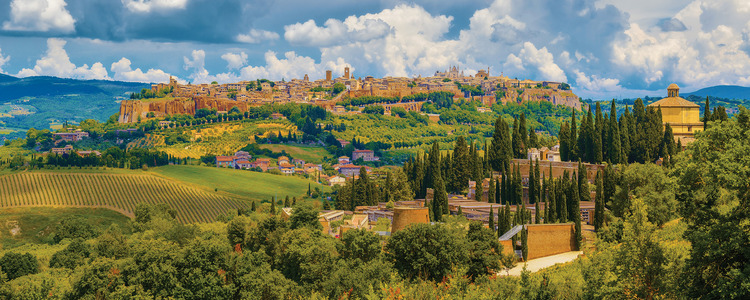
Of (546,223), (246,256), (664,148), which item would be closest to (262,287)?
(246,256)

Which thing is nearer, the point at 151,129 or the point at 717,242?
the point at 717,242

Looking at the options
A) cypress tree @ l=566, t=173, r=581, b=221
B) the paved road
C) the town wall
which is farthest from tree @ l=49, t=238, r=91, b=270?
cypress tree @ l=566, t=173, r=581, b=221

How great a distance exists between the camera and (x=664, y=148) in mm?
58812

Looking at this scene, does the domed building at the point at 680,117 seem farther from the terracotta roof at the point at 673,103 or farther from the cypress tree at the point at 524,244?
the cypress tree at the point at 524,244

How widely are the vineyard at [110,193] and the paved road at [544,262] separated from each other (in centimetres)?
5727

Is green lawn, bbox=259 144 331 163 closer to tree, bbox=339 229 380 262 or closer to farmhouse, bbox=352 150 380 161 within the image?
farmhouse, bbox=352 150 380 161

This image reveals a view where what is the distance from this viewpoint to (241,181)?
408 ft

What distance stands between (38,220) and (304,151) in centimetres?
7597

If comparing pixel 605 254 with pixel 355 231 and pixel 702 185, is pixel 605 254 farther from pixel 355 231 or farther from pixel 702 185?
pixel 355 231

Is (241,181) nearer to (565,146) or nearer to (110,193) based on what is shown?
(110,193)

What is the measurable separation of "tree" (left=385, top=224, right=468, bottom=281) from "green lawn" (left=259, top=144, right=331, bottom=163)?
382ft

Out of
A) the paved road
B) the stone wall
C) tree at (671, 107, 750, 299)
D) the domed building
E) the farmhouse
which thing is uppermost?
the domed building

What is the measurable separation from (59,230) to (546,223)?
1930 inches

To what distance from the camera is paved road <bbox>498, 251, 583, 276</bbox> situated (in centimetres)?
4291
